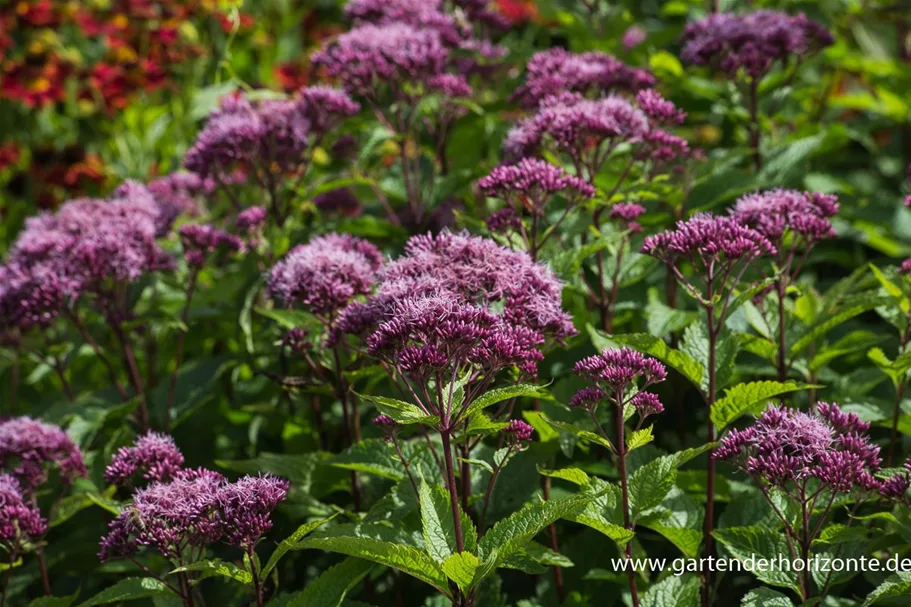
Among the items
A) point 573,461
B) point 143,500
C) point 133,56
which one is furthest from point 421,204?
point 133,56

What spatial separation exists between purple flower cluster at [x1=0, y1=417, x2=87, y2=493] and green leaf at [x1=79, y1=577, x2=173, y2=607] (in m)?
0.59

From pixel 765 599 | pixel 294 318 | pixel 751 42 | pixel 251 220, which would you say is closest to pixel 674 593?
pixel 765 599

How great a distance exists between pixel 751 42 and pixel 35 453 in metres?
2.90

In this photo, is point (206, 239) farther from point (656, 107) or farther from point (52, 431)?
point (656, 107)

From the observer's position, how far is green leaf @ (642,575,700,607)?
2.62 meters

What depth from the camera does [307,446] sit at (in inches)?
149

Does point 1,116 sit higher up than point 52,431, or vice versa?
point 1,116

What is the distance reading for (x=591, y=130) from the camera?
3305 mm

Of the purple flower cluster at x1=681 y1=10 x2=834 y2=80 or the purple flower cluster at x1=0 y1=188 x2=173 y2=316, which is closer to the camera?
the purple flower cluster at x1=0 y1=188 x2=173 y2=316

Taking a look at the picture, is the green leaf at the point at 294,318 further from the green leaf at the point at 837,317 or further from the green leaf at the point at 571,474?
the green leaf at the point at 837,317

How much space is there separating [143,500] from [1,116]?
16.9 feet

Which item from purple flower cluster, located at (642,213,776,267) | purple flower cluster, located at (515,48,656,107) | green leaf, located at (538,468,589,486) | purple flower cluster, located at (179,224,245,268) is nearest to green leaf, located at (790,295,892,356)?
purple flower cluster, located at (642,213,776,267)

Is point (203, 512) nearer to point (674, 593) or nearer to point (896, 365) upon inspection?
point (674, 593)

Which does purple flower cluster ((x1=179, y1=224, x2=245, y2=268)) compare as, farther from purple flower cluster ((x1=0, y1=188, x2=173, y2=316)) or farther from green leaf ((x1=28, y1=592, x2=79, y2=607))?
green leaf ((x1=28, y1=592, x2=79, y2=607))
